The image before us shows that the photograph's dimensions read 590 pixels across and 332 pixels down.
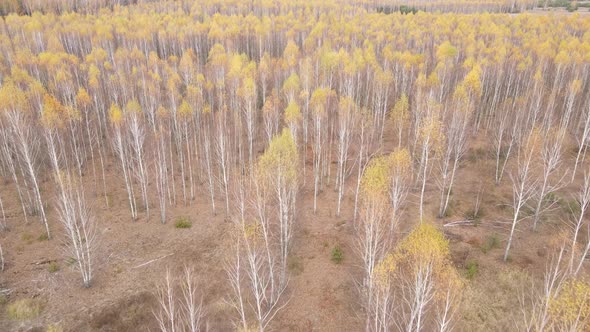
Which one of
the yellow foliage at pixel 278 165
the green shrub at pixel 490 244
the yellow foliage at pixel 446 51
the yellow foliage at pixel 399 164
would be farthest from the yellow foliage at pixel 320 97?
the yellow foliage at pixel 446 51

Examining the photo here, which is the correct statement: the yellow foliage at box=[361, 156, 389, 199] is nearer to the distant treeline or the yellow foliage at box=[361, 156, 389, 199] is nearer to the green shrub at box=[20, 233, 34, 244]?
the green shrub at box=[20, 233, 34, 244]

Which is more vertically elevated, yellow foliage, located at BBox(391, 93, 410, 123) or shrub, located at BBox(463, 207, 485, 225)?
yellow foliage, located at BBox(391, 93, 410, 123)

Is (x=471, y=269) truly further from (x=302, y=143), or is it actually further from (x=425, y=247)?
(x=302, y=143)

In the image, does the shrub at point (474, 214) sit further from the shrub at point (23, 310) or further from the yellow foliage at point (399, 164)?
the shrub at point (23, 310)

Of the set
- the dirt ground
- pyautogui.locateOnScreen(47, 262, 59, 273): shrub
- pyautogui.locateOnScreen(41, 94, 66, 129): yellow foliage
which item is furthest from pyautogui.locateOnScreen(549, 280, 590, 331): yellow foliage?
pyautogui.locateOnScreen(41, 94, 66, 129): yellow foliage

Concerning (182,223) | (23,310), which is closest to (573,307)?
(182,223)

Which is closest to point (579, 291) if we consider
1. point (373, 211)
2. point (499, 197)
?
point (373, 211)

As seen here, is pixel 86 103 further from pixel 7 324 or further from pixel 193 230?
pixel 7 324
